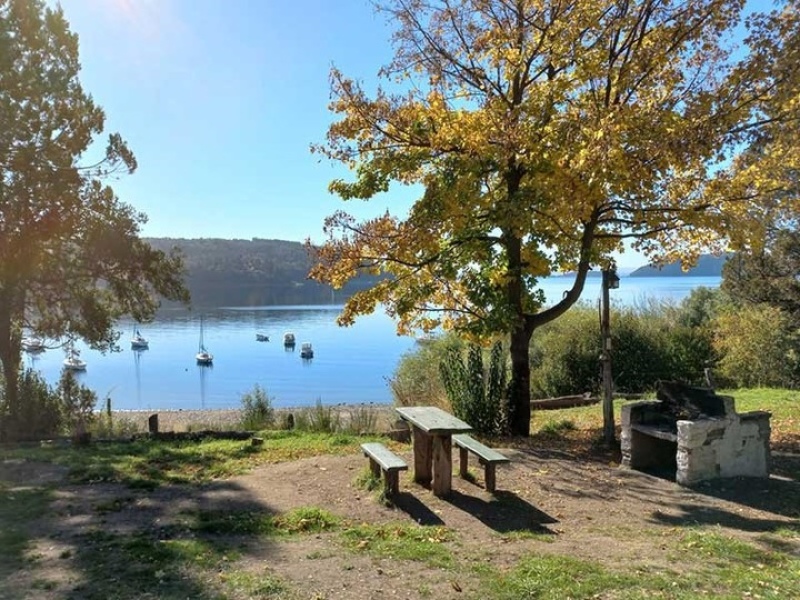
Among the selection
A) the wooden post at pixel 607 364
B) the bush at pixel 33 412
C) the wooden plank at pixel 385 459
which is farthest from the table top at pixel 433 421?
the bush at pixel 33 412

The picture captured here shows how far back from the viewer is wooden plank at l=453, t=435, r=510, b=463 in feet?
20.7

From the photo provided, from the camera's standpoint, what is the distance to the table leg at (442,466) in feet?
20.9

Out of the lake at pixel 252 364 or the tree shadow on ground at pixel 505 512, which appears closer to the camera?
the tree shadow on ground at pixel 505 512

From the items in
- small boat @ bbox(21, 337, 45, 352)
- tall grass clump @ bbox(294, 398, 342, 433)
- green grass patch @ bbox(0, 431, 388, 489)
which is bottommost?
tall grass clump @ bbox(294, 398, 342, 433)

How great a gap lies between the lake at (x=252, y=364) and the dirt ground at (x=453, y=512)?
12.7 metres

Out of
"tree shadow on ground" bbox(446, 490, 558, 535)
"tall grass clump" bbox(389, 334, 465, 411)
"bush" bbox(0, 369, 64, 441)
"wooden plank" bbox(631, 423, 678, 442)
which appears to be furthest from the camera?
"tall grass clump" bbox(389, 334, 465, 411)

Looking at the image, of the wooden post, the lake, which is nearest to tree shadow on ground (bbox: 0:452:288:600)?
the wooden post

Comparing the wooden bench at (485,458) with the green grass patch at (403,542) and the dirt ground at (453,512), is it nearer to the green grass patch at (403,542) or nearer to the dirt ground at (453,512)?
the dirt ground at (453,512)

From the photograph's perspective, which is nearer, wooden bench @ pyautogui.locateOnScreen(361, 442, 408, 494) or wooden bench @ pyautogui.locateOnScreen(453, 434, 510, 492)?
wooden bench @ pyautogui.locateOnScreen(361, 442, 408, 494)

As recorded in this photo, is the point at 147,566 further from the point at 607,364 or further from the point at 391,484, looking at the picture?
the point at 607,364

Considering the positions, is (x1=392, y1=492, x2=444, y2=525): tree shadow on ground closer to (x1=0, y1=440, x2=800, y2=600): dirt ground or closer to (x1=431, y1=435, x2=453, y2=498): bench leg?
(x1=0, y1=440, x2=800, y2=600): dirt ground

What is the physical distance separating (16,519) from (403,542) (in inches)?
143

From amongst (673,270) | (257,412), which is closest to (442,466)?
(257,412)

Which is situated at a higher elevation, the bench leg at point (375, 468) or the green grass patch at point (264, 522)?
the bench leg at point (375, 468)
